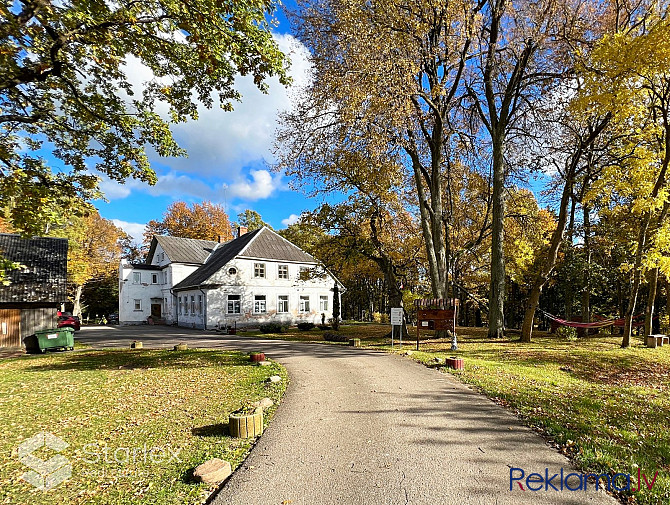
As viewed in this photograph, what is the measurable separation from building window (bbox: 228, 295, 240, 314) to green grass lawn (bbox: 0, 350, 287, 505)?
14852 millimetres

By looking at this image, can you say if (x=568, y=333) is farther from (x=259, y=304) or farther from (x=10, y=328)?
(x=10, y=328)

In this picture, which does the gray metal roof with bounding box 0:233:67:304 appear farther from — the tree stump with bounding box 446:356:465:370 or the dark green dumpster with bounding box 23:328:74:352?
the tree stump with bounding box 446:356:465:370

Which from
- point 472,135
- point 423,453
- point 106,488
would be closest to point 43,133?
point 106,488

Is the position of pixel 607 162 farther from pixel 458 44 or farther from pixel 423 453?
pixel 423 453

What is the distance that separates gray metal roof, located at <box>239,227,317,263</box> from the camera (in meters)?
28.4

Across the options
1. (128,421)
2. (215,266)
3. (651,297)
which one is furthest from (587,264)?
(215,266)

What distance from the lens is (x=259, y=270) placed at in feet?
93.5

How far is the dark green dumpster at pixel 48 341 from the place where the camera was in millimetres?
15211

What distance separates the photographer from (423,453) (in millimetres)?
4469

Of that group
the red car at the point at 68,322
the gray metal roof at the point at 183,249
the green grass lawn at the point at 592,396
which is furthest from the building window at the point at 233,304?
the green grass lawn at the point at 592,396

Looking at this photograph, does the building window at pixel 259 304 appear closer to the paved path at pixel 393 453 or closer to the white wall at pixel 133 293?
the white wall at pixel 133 293

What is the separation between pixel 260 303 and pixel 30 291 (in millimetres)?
14206

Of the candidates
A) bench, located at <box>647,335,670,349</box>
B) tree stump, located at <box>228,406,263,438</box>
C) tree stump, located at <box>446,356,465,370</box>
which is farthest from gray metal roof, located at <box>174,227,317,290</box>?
bench, located at <box>647,335,670,349</box>

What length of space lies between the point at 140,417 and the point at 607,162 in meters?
19.7
